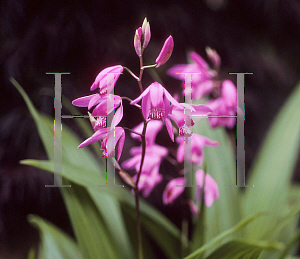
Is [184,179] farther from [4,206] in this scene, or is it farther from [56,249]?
[4,206]

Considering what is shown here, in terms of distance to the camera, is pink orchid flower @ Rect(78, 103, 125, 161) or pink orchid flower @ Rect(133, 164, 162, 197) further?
pink orchid flower @ Rect(133, 164, 162, 197)

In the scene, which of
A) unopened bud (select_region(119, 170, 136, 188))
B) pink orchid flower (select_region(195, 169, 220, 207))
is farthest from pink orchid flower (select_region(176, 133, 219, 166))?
unopened bud (select_region(119, 170, 136, 188))

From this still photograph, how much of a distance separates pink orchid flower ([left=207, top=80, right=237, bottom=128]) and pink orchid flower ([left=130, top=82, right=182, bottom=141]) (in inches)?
7.6

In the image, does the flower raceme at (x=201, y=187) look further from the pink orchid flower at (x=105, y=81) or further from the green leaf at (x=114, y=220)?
the pink orchid flower at (x=105, y=81)

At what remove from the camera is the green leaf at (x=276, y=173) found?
1.32ft

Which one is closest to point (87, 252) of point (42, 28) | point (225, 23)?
point (42, 28)

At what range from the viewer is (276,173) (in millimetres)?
433

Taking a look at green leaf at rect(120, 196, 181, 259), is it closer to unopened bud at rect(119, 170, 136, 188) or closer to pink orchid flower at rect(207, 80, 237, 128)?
unopened bud at rect(119, 170, 136, 188)

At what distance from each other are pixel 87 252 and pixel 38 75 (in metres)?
0.38

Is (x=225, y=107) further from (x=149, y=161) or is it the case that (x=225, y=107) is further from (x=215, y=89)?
(x=149, y=161)

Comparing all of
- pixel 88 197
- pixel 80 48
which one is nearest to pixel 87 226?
pixel 88 197

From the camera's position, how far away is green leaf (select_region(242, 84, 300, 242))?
401mm

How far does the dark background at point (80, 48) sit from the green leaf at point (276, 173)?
14cm

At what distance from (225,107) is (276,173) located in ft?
0.50
